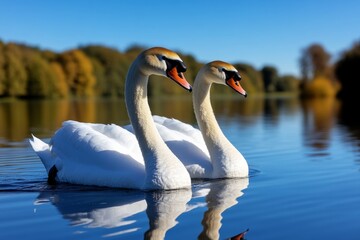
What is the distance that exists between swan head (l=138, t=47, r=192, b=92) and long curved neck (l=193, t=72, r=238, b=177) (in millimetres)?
1568

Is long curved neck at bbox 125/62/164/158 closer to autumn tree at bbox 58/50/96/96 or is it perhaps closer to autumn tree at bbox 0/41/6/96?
autumn tree at bbox 0/41/6/96

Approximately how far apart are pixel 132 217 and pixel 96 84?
340 ft

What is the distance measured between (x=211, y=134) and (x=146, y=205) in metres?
2.47

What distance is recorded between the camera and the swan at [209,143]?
28.2 feet

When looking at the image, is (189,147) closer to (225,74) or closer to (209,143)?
(209,143)

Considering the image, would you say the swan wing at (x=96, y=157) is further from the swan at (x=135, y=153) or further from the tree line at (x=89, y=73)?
the tree line at (x=89, y=73)

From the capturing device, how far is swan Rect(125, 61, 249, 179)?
860 centimetres

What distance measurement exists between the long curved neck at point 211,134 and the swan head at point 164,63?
1568 mm

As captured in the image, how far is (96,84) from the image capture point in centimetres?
10838

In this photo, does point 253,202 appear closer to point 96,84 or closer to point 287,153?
point 287,153

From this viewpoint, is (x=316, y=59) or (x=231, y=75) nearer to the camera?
(x=231, y=75)

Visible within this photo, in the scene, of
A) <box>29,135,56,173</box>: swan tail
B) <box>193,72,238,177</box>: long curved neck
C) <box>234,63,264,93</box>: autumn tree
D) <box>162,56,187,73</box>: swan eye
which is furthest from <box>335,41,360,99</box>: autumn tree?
<box>162,56,187,73</box>: swan eye

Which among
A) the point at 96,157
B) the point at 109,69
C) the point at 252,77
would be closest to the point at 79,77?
the point at 109,69

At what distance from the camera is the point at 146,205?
21.7 ft
